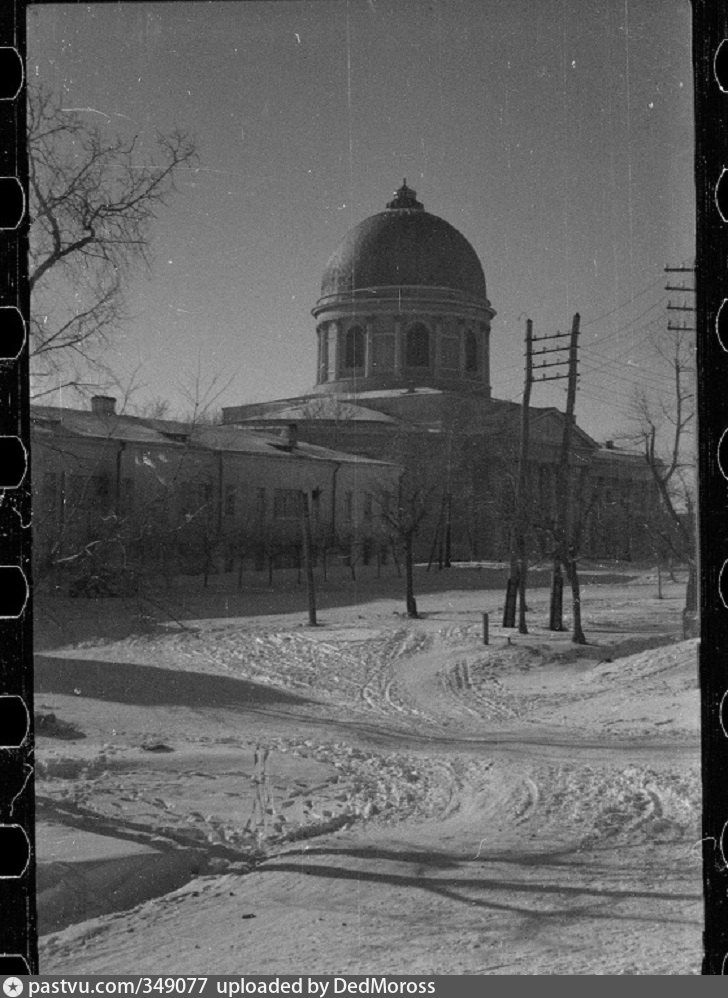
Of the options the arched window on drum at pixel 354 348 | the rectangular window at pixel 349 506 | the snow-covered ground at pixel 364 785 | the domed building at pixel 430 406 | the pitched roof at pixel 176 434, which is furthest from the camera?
the rectangular window at pixel 349 506

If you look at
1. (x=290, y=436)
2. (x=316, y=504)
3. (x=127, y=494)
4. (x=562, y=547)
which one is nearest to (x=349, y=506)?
(x=316, y=504)

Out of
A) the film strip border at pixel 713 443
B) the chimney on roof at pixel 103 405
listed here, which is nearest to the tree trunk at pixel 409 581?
the chimney on roof at pixel 103 405

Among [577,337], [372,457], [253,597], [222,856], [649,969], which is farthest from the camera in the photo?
[253,597]

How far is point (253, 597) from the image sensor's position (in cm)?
287

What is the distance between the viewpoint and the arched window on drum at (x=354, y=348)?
1.97 metres

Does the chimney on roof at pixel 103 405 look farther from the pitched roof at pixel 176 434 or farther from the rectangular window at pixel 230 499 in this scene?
the rectangular window at pixel 230 499

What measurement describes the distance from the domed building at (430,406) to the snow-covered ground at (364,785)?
210mm

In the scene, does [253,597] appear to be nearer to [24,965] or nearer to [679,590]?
[679,590]

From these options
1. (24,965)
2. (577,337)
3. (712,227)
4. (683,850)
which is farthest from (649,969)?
(577,337)

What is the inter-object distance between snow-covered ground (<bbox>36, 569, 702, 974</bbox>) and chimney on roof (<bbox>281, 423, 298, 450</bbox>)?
423 millimetres

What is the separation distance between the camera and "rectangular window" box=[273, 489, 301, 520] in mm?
2639

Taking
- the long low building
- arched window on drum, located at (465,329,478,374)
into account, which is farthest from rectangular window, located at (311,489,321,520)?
arched window on drum, located at (465,329,478,374)

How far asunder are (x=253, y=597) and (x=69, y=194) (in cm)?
130

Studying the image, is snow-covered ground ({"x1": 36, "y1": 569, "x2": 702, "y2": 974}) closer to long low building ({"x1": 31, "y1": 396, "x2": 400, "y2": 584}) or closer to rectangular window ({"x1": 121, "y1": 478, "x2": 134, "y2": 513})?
long low building ({"x1": 31, "y1": 396, "x2": 400, "y2": 584})
